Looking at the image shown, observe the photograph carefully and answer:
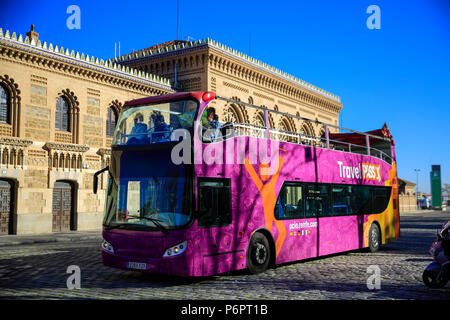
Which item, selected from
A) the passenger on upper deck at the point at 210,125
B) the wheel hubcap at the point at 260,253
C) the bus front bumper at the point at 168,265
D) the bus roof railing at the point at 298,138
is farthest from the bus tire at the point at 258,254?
the passenger on upper deck at the point at 210,125

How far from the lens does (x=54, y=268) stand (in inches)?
434

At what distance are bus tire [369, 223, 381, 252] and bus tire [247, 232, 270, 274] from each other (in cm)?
562

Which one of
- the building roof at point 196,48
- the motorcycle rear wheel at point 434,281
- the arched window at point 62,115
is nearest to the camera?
the motorcycle rear wheel at point 434,281

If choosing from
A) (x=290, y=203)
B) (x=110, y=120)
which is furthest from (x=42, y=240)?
(x=290, y=203)

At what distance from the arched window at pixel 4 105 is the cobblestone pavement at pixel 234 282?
11.4m

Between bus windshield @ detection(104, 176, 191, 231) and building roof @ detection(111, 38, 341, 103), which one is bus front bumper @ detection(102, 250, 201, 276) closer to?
bus windshield @ detection(104, 176, 191, 231)

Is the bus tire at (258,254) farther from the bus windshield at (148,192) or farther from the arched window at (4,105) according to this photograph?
the arched window at (4,105)

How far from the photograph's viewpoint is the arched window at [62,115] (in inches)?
973

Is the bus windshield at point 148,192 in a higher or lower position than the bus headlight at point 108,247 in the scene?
higher

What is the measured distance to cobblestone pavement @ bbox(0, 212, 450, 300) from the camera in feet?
25.1

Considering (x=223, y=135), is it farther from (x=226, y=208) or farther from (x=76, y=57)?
(x=76, y=57)

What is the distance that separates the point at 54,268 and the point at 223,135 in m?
5.31

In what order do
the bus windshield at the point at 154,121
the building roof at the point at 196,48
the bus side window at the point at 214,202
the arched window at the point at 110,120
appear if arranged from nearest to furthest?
the bus side window at the point at 214,202, the bus windshield at the point at 154,121, the arched window at the point at 110,120, the building roof at the point at 196,48
